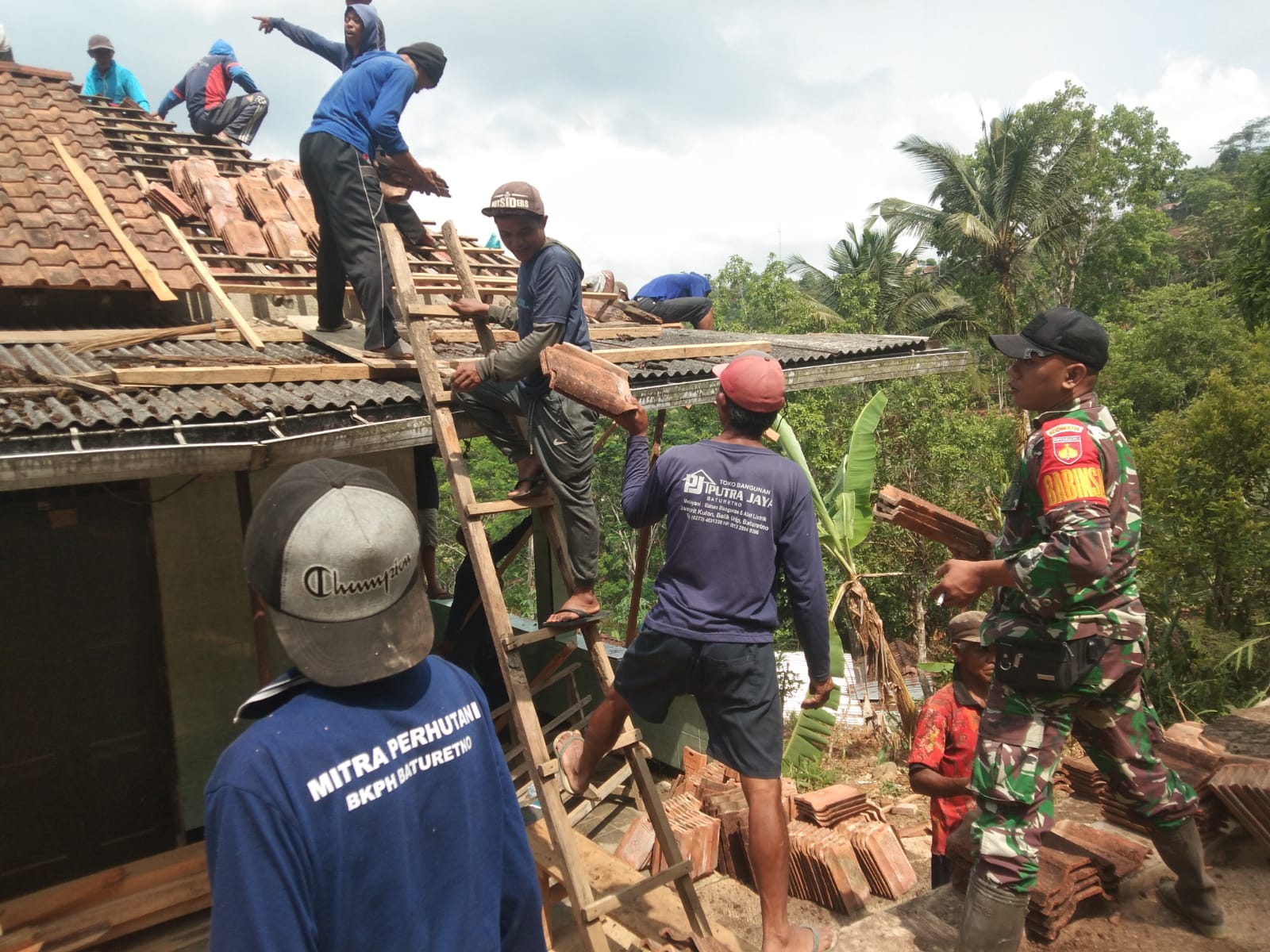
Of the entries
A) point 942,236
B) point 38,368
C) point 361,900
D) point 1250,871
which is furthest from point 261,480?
point 942,236

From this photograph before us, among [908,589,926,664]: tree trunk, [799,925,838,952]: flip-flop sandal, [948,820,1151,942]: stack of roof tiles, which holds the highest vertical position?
[948,820,1151,942]: stack of roof tiles

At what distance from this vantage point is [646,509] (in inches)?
136

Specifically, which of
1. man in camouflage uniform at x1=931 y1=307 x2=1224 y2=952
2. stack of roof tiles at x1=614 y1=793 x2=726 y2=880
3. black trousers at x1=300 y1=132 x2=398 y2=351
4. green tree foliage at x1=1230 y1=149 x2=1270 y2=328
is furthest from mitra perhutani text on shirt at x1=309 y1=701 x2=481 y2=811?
green tree foliage at x1=1230 y1=149 x2=1270 y2=328

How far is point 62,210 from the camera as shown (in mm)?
5539

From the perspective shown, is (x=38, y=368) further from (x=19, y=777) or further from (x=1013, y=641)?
(x=1013, y=641)

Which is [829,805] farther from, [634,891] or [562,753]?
[562,753]

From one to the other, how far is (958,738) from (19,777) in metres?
5.06

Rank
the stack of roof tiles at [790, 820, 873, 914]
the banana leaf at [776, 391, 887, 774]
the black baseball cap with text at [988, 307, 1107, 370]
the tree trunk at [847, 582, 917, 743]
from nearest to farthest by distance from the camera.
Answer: the black baseball cap with text at [988, 307, 1107, 370] → the stack of roof tiles at [790, 820, 873, 914] → the banana leaf at [776, 391, 887, 774] → the tree trunk at [847, 582, 917, 743]

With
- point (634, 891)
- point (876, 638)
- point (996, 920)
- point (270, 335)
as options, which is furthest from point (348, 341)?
point (876, 638)

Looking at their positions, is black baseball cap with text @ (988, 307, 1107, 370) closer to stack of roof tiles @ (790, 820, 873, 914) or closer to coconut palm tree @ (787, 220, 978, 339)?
stack of roof tiles @ (790, 820, 873, 914)

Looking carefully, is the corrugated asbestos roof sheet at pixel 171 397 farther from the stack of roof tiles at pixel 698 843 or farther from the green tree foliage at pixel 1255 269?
the green tree foliage at pixel 1255 269

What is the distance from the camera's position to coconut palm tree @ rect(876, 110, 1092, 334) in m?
27.7

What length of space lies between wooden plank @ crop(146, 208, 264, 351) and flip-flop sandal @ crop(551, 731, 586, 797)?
9.32ft

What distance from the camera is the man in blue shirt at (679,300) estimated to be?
924 cm
